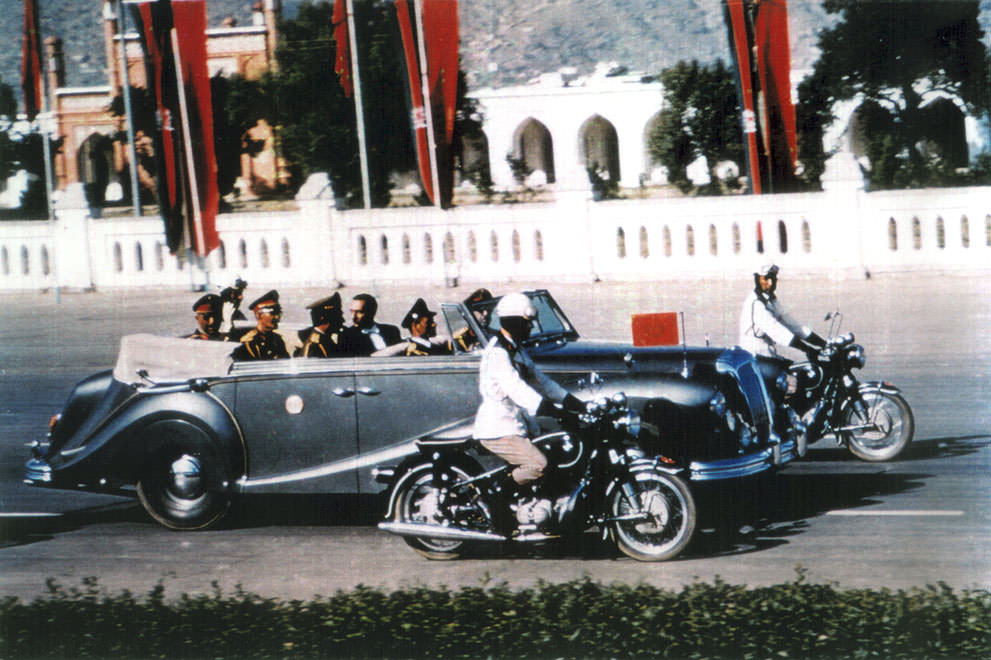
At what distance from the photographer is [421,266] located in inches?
640

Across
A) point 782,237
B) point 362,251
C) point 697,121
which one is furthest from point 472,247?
point 782,237

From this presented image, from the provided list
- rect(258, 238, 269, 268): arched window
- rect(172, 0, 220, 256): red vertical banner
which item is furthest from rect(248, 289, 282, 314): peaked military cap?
rect(258, 238, 269, 268): arched window

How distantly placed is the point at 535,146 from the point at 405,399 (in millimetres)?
17112

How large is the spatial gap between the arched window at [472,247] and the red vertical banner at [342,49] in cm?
236

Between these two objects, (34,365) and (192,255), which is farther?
(192,255)

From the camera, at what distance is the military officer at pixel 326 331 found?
891 cm

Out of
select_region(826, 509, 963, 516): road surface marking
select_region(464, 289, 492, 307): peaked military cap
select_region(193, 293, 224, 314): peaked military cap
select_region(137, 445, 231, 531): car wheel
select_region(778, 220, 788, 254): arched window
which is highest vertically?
select_region(778, 220, 788, 254): arched window

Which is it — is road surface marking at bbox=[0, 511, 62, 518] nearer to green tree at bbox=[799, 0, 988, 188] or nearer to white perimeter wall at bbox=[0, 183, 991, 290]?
white perimeter wall at bbox=[0, 183, 991, 290]

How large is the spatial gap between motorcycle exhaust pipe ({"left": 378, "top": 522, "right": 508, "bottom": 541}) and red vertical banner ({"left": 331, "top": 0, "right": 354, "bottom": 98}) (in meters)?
8.55

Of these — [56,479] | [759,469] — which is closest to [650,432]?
[759,469]

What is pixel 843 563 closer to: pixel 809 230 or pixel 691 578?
pixel 691 578

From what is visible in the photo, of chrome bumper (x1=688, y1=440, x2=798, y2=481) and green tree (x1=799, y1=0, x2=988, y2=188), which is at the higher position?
green tree (x1=799, y1=0, x2=988, y2=188)

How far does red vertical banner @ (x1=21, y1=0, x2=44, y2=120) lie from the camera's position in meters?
12.3

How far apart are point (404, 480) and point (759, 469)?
6.87 feet
